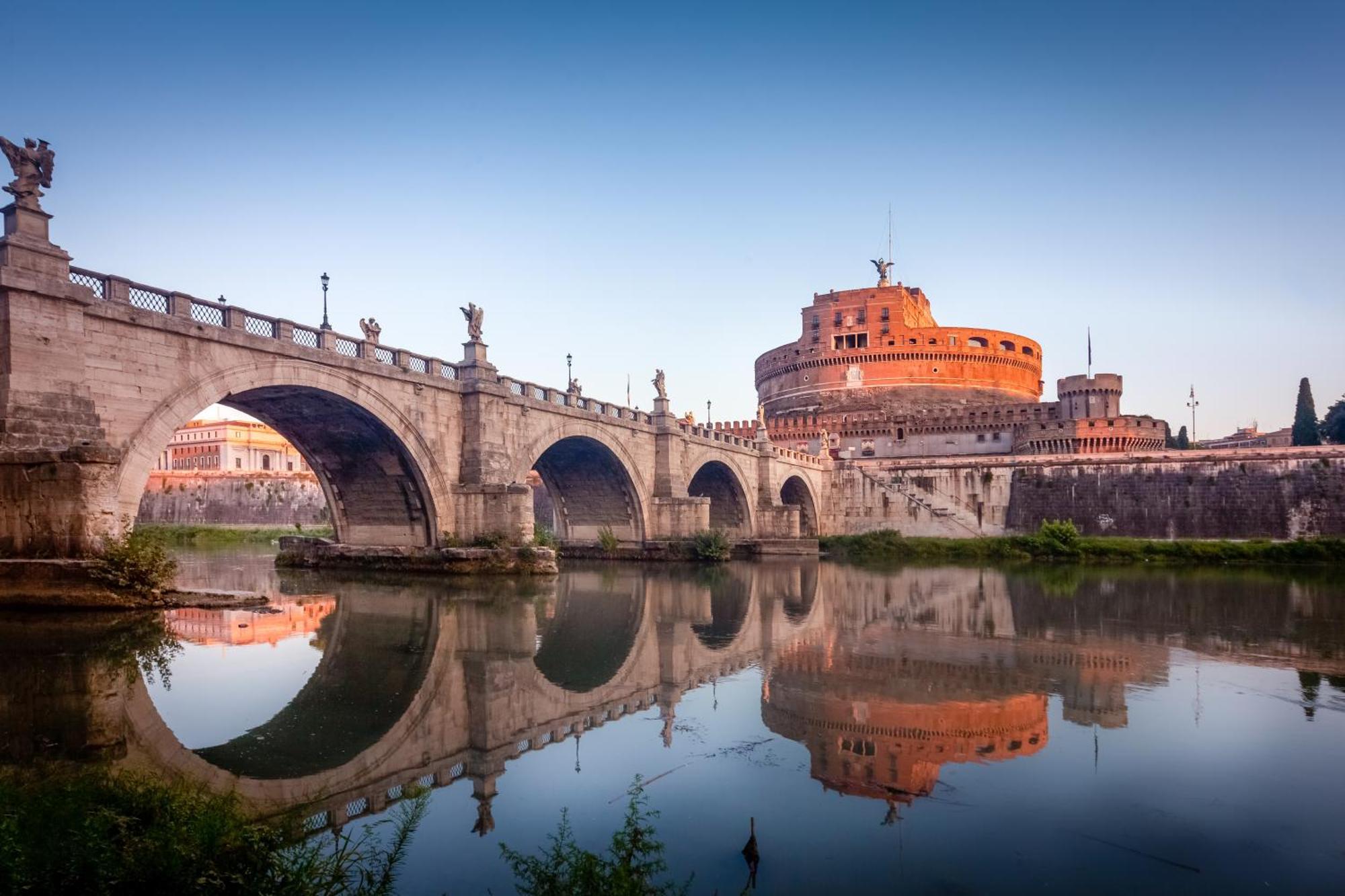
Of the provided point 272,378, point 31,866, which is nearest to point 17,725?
point 31,866

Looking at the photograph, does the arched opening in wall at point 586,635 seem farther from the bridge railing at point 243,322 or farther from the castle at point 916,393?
the castle at point 916,393

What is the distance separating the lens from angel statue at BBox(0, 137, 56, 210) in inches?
556

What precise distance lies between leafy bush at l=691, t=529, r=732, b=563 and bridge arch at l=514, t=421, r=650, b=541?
262cm

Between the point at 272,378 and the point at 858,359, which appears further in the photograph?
the point at 858,359

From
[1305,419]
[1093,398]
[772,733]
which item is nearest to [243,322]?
[772,733]

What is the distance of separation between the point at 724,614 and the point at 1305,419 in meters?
62.5

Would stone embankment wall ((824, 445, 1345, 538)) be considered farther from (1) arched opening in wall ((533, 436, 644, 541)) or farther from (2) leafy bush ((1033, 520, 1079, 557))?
(1) arched opening in wall ((533, 436, 644, 541))

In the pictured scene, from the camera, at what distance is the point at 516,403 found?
89.8 ft

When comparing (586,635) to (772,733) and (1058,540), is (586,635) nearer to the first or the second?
(772,733)

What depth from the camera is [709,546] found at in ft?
112

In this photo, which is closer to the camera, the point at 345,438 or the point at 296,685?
the point at 296,685

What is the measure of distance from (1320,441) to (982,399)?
23323 millimetres

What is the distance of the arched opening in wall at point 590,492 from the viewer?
112ft

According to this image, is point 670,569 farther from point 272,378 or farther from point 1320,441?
point 1320,441
